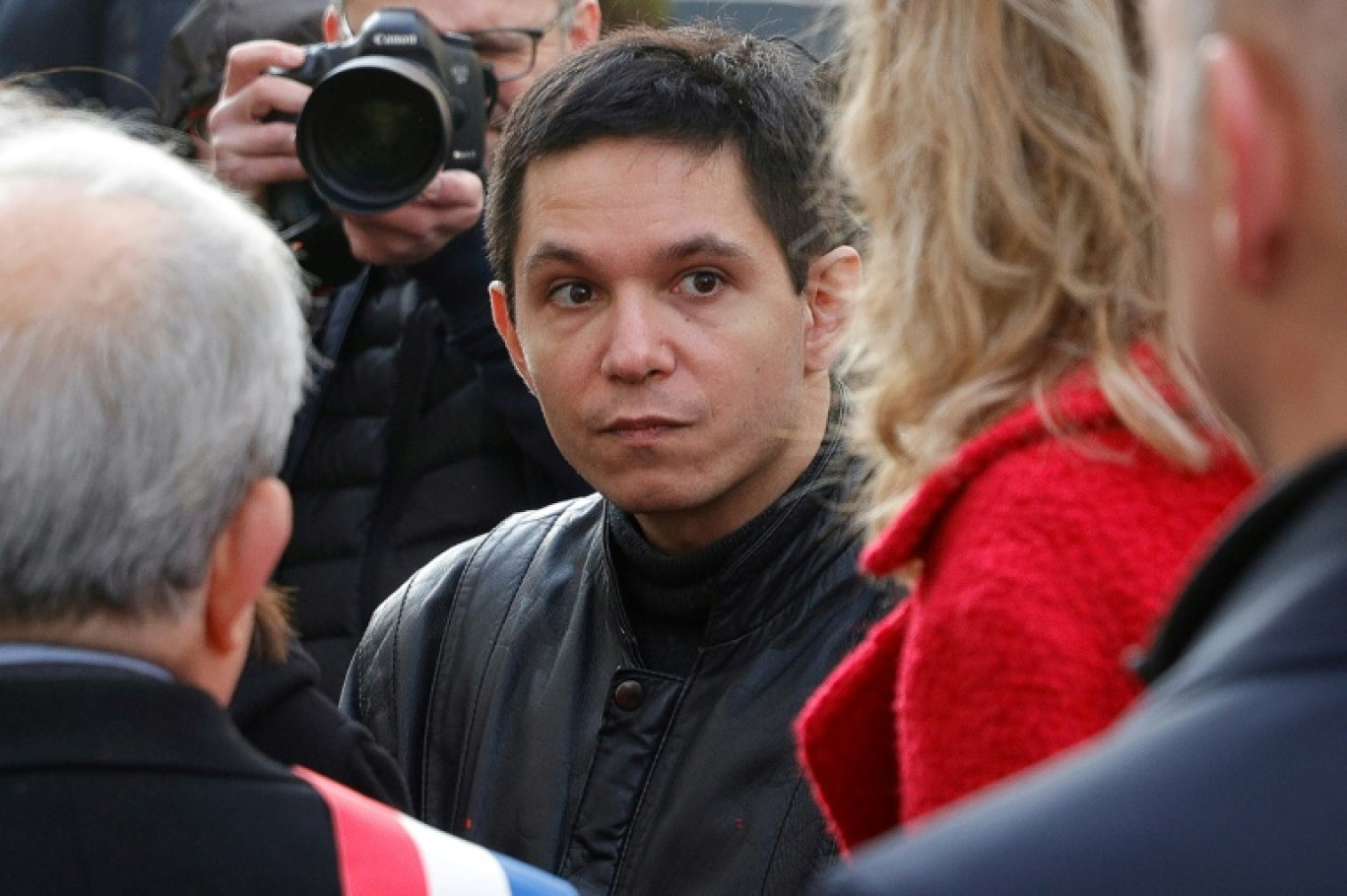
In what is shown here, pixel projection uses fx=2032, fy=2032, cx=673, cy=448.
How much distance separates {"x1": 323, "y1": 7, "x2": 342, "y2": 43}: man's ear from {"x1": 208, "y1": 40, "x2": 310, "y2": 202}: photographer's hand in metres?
0.14

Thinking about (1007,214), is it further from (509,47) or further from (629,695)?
(509,47)

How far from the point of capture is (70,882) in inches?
51.2

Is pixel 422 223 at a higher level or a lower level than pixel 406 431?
higher

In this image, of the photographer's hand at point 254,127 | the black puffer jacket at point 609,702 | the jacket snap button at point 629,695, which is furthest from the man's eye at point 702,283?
the photographer's hand at point 254,127

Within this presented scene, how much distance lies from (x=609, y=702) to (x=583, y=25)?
1.36 meters

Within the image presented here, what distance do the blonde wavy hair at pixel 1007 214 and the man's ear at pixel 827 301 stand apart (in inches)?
37.9

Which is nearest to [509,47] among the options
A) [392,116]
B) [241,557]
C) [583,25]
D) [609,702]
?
[583,25]

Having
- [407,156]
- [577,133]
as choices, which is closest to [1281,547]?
[577,133]

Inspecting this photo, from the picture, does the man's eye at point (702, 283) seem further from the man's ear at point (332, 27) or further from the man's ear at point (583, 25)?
the man's ear at point (332, 27)

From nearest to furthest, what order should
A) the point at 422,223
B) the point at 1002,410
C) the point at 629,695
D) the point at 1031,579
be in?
the point at 1031,579 → the point at 1002,410 → the point at 629,695 → the point at 422,223

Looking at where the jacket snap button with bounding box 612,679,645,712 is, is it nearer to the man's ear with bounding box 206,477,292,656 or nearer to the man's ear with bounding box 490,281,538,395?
the man's ear with bounding box 490,281,538,395

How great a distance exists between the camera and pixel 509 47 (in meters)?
3.11

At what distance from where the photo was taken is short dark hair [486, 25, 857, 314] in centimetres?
238

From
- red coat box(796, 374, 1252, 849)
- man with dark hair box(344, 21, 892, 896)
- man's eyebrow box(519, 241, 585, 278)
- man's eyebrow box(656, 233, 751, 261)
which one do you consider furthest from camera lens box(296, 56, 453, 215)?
red coat box(796, 374, 1252, 849)
